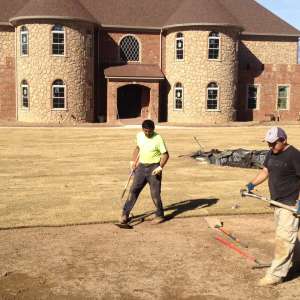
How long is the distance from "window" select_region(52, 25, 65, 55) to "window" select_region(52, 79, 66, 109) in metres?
1.81

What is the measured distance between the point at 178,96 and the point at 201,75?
2151 millimetres

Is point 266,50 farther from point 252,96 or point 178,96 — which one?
point 178,96

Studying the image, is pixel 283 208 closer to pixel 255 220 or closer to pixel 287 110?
pixel 255 220

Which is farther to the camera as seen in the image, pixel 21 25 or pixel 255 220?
pixel 21 25

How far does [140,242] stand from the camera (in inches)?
311

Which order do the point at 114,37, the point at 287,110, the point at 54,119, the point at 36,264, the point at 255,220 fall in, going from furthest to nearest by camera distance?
the point at 287,110 < the point at 114,37 < the point at 54,119 < the point at 255,220 < the point at 36,264

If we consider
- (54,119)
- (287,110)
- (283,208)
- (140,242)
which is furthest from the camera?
(287,110)

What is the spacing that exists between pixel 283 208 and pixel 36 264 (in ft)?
11.1

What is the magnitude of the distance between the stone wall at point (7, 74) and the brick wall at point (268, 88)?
633 inches

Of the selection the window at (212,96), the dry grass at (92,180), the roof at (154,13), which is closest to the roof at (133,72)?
the roof at (154,13)

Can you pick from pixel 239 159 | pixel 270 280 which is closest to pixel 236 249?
pixel 270 280

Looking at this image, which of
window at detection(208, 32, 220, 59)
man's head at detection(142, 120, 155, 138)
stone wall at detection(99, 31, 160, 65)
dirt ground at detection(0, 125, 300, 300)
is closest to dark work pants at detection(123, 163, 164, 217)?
dirt ground at detection(0, 125, 300, 300)

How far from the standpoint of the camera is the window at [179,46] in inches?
1331

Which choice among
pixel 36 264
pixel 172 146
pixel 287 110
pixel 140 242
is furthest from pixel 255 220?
pixel 287 110
